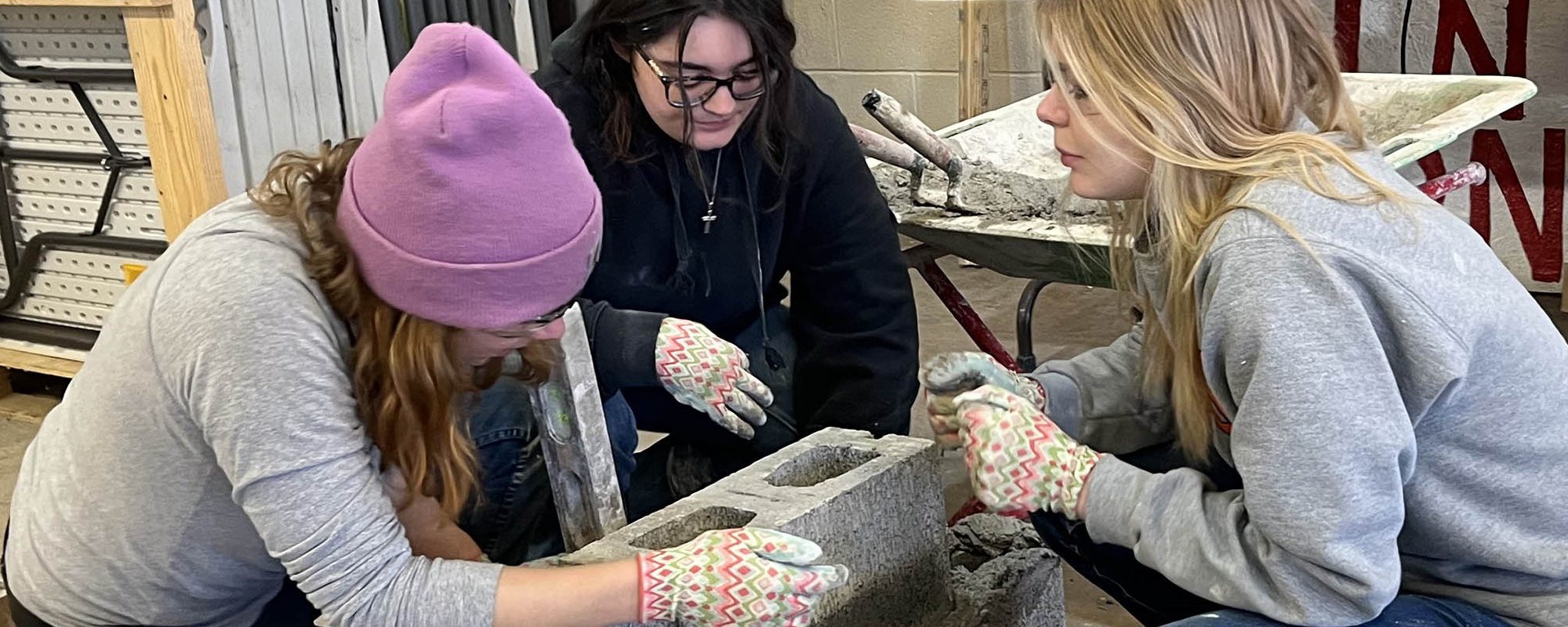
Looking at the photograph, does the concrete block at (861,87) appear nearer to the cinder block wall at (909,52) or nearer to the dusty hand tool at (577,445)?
the cinder block wall at (909,52)

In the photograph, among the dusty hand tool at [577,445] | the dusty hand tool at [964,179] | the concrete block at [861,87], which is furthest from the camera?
the concrete block at [861,87]

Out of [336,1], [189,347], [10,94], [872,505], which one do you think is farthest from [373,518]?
[10,94]

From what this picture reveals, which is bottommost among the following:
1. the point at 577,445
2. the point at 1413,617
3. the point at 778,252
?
the point at 1413,617

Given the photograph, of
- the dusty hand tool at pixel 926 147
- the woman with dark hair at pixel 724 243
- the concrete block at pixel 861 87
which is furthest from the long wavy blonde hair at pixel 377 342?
the concrete block at pixel 861 87

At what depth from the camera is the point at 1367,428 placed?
4.23ft

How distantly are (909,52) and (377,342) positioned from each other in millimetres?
3688

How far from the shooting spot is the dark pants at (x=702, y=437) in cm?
234

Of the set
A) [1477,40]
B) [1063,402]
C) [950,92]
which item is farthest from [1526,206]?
[1063,402]

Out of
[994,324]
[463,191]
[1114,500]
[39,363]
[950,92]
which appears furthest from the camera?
[950,92]

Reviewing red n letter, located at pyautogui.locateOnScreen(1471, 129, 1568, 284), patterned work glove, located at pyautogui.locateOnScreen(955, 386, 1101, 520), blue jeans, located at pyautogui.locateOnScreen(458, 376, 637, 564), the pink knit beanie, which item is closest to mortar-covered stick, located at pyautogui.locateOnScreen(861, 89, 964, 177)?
blue jeans, located at pyautogui.locateOnScreen(458, 376, 637, 564)

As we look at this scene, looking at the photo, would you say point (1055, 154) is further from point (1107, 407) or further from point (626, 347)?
point (626, 347)

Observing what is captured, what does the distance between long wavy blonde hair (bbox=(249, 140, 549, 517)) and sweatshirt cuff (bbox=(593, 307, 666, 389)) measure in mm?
494

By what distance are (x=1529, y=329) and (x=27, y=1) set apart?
294 centimetres

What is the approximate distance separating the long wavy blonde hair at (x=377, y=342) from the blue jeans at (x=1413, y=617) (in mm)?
774
